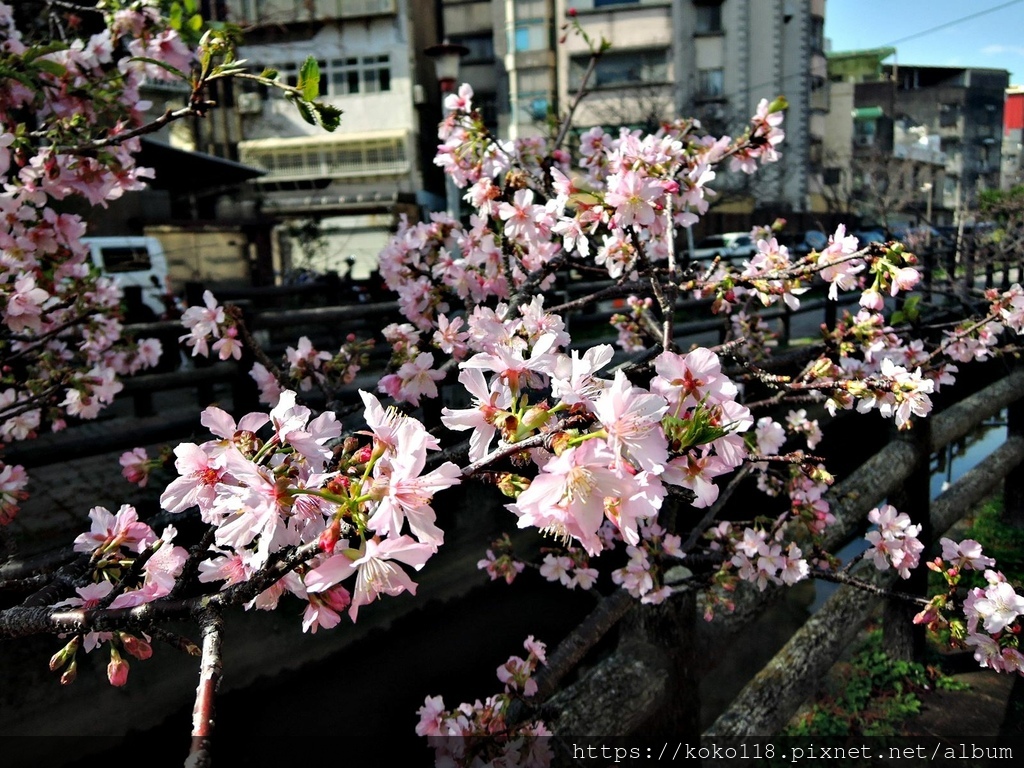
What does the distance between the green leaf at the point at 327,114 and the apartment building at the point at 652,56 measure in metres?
27.8

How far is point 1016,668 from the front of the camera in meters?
2.22

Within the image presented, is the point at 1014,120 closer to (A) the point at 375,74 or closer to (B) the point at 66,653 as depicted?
(A) the point at 375,74

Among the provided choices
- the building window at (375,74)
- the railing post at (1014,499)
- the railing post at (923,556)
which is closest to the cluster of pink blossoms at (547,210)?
the railing post at (923,556)

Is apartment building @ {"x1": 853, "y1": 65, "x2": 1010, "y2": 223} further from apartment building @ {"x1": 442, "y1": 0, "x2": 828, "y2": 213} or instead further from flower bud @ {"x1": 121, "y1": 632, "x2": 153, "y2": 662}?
flower bud @ {"x1": 121, "y1": 632, "x2": 153, "y2": 662}

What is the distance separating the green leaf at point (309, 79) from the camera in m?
1.37

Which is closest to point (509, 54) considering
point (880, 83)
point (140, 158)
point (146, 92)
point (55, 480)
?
point (146, 92)

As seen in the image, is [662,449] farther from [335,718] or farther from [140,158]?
[140,158]

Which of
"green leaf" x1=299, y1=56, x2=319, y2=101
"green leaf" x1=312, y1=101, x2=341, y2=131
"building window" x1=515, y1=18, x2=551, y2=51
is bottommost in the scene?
"green leaf" x1=312, y1=101, x2=341, y2=131

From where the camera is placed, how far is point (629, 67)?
95.2ft

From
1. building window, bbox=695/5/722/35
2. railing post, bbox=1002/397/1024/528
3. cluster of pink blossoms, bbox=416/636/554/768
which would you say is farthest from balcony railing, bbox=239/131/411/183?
Answer: cluster of pink blossoms, bbox=416/636/554/768

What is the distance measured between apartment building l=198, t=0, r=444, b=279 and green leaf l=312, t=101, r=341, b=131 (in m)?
25.7

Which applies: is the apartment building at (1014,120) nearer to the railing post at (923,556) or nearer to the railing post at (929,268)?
the railing post at (929,268)

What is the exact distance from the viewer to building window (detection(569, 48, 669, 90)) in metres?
28.5

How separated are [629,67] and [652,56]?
964mm
